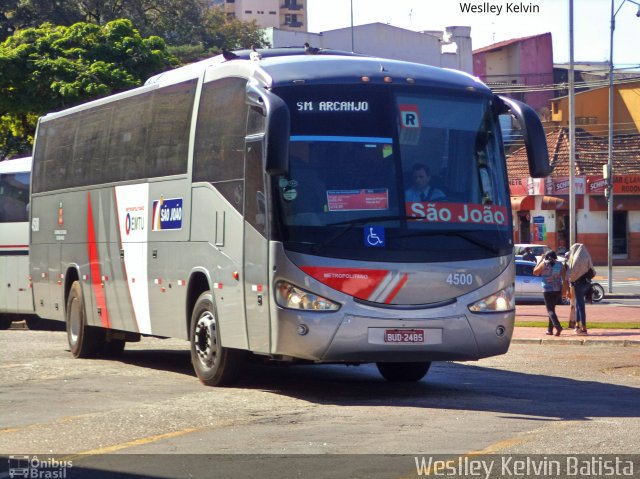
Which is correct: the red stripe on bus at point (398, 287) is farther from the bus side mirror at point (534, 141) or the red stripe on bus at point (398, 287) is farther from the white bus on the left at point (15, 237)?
the white bus on the left at point (15, 237)

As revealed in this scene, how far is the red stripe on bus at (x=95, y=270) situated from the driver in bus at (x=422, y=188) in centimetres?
623

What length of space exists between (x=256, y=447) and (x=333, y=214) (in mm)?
3230

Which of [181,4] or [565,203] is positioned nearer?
[565,203]

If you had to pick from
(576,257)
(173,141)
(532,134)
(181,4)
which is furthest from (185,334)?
(181,4)

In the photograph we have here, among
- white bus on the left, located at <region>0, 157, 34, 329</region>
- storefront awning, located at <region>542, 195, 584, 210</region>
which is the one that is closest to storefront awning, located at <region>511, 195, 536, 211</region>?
storefront awning, located at <region>542, 195, 584, 210</region>

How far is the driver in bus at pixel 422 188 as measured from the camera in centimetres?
1141

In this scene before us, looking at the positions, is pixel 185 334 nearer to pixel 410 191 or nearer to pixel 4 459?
pixel 410 191

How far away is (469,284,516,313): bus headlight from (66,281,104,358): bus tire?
731 cm

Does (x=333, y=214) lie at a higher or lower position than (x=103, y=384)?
higher

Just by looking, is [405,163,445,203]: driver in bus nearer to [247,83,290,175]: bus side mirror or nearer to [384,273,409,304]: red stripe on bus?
[384,273,409,304]: red stripe on bus

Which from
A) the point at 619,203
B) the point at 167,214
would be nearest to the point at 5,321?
the point at 167,214

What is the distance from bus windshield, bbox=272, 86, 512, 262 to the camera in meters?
→ 11.2

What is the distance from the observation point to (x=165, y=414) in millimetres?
10492

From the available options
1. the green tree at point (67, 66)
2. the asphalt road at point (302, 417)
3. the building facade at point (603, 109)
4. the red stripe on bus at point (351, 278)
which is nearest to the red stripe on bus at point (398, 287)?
the red stripe on bus at point (351, 278)
